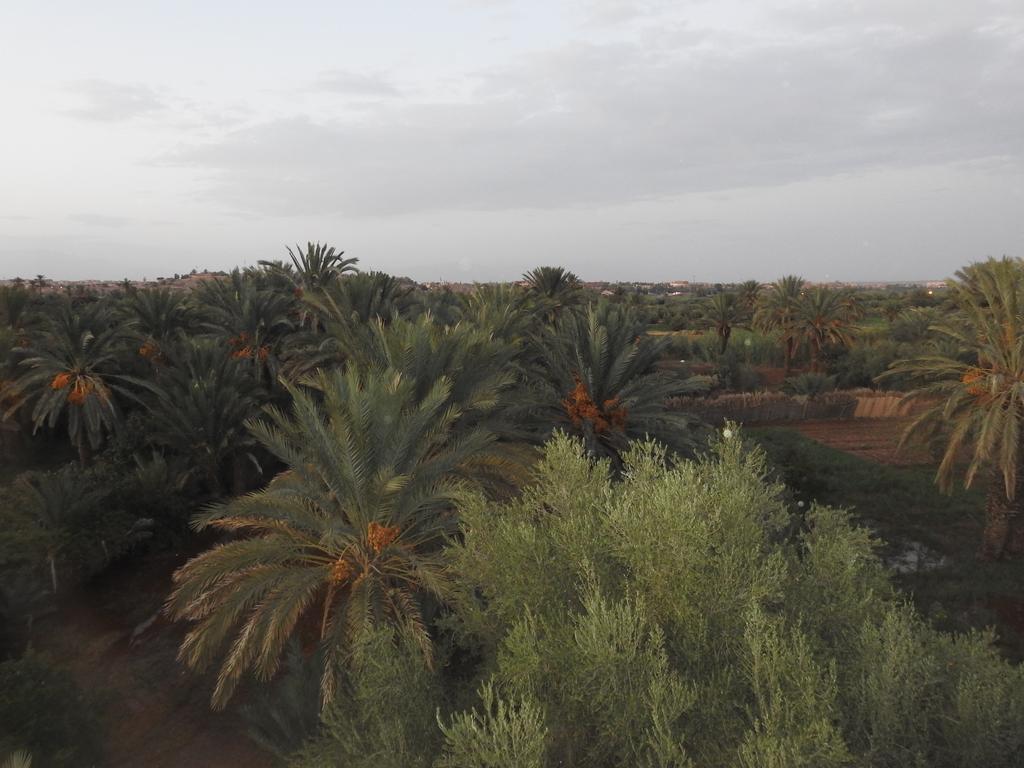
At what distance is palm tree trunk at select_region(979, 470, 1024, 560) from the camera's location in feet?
44.8

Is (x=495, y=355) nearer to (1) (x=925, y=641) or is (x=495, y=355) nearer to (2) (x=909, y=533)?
(1) (x=925, y=641)

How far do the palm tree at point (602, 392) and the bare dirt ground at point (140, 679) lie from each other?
7.11 meters

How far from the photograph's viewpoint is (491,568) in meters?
6.12

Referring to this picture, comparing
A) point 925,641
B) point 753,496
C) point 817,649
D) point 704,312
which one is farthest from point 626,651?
point 704,312

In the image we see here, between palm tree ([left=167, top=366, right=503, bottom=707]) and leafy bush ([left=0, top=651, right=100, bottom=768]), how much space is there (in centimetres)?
139

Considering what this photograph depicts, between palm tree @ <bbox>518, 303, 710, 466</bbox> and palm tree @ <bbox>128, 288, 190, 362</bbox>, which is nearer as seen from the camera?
palm tree @ <bbox>518, 303, 710, 466</bbox>

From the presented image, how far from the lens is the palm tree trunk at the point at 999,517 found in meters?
Result: 13.6

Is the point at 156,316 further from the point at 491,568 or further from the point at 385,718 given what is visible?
the point at 385,718

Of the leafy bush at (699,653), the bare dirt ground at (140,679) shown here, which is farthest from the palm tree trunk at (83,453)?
the leafy bush at (699,653)

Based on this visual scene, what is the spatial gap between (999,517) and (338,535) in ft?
46.0

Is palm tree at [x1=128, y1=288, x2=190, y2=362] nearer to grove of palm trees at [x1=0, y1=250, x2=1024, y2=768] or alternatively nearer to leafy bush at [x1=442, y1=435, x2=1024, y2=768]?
grove of palm trees at [x1=0, y1=250, x2=1024, y2=768]

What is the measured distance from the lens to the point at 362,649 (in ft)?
20.4

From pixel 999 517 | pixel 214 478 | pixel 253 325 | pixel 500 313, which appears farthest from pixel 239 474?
pixel 999 517

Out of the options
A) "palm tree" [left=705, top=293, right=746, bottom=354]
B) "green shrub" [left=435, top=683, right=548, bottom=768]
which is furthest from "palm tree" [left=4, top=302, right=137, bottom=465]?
"palm tree" [left=705, top=293, right=746, bottom=354]
